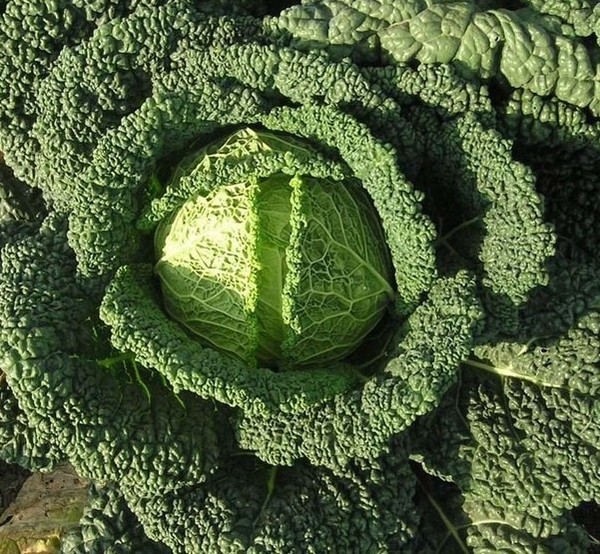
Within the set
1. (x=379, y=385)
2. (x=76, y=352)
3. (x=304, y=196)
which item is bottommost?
(x=76, y=352)

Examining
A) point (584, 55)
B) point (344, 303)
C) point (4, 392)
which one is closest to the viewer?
point (584, 55)

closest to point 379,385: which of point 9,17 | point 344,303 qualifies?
point 344,303

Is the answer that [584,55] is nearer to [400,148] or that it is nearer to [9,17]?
[400,148]
